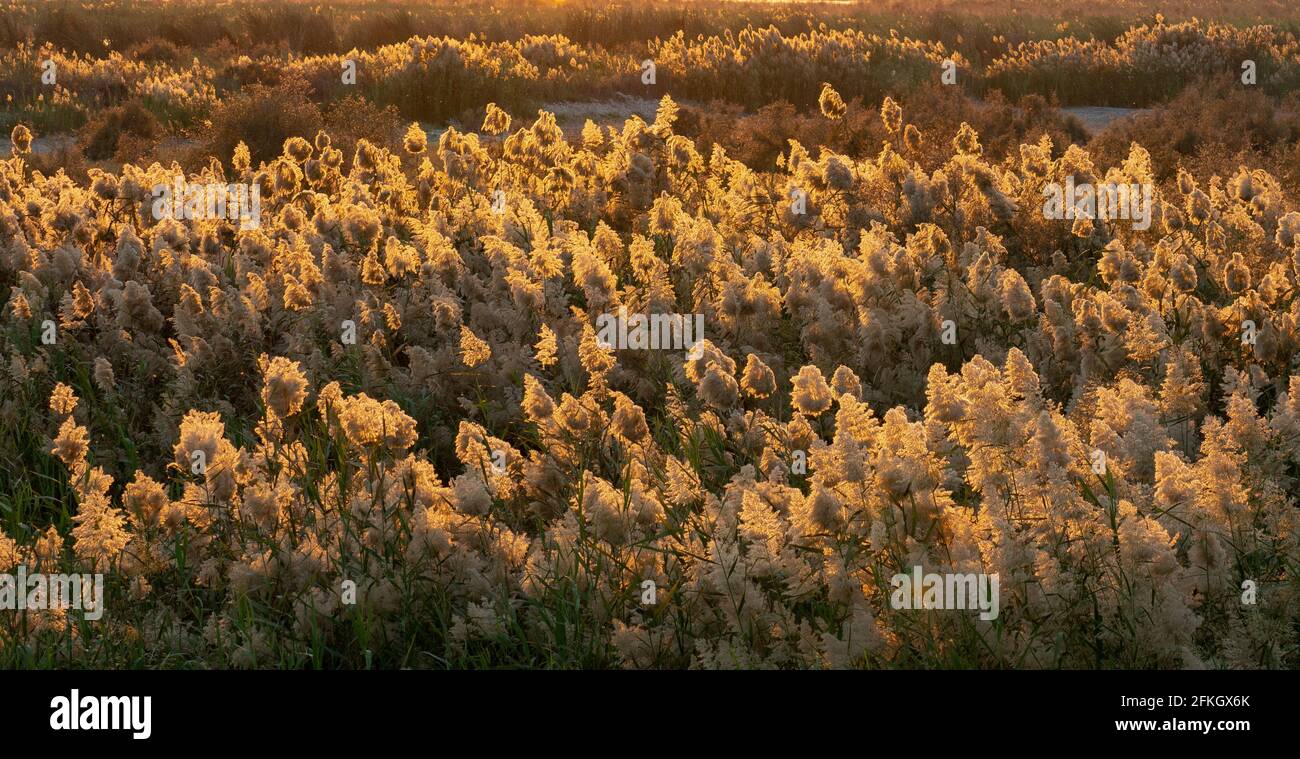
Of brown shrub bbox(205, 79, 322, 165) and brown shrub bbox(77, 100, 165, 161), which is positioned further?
brown shrub bbox(77, 100, 165, 161)

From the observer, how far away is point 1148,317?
5699 mm

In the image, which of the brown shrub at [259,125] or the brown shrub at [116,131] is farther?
the brown shrub at [116,131]

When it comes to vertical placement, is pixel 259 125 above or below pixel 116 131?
below

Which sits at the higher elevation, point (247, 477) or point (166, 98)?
point (166, 98)

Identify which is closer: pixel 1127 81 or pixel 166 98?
pixel 166 98

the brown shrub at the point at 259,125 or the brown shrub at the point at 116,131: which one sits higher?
the brown shrub at the point at 116,131

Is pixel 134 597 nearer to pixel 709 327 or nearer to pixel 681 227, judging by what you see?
pixel 709 327

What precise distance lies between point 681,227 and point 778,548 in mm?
3839

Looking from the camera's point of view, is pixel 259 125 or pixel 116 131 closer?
pixel 259 125

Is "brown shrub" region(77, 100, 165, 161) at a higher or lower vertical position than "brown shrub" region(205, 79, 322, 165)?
higher

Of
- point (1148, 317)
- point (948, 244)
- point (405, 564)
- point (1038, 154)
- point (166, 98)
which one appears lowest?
point (405, 564)
